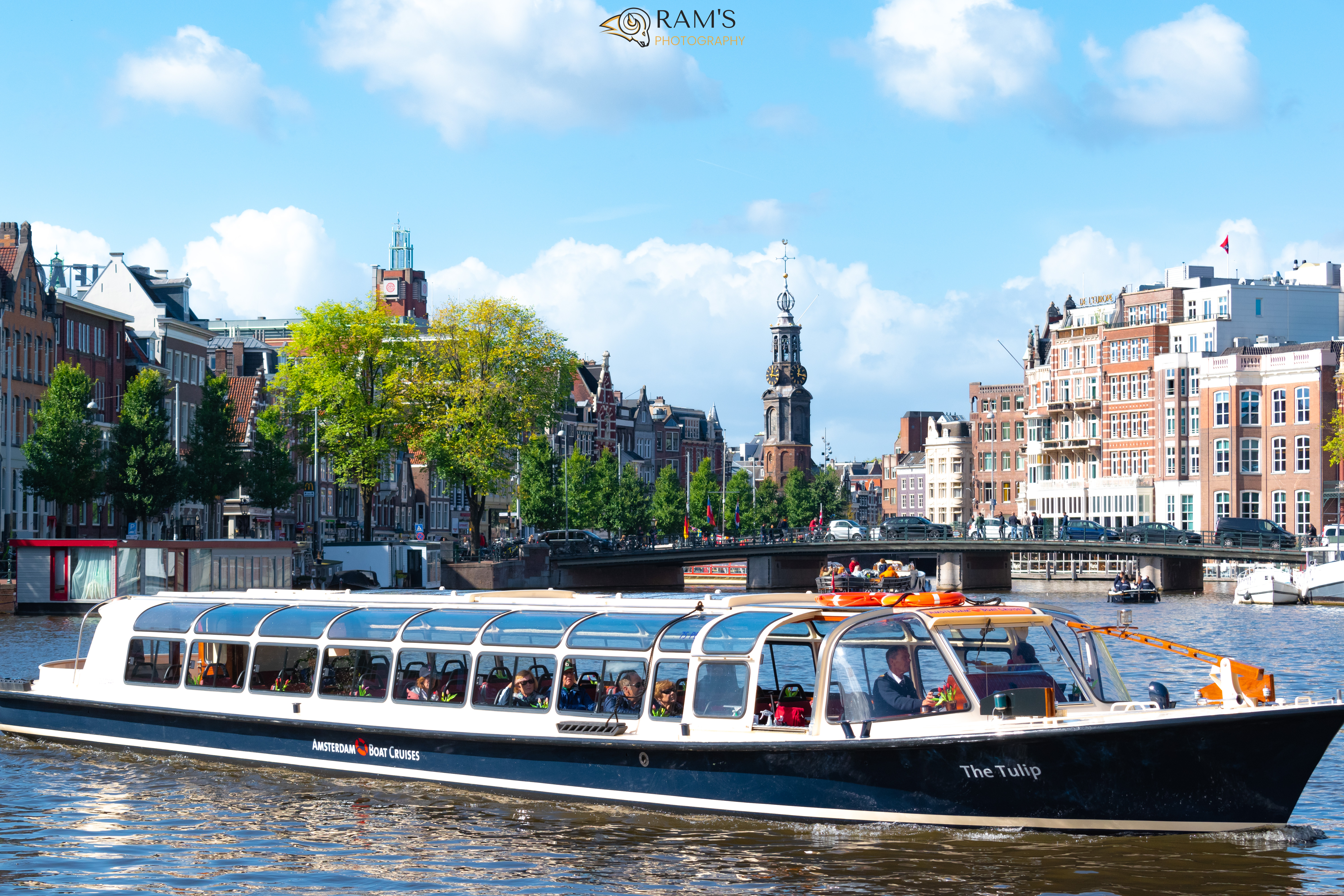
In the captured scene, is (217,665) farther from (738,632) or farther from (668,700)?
(738,632)

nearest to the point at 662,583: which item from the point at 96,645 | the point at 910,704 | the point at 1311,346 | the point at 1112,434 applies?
the point at 1112,434

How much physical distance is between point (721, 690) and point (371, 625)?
18.2 ft

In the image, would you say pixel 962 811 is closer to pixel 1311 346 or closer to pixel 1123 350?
pixel 1311 346

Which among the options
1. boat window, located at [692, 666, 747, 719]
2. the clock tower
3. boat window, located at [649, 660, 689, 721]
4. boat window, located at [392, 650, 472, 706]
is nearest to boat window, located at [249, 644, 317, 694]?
boat window, located at [392, 650, 472, 706]

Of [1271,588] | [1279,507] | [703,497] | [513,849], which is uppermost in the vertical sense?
[703,497]

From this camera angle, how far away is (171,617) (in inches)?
983

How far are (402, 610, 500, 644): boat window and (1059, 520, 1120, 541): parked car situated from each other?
69.7 m

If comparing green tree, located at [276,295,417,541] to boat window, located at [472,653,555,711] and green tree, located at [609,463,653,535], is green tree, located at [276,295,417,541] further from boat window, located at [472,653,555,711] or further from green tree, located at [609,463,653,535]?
boat window, located at [472,653,555,711]

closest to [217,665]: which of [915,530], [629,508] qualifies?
[915,530]

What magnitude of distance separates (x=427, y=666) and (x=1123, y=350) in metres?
95.1

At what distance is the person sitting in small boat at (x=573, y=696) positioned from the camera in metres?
20.6

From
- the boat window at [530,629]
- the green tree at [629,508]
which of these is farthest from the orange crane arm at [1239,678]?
the green tree at [629,508]

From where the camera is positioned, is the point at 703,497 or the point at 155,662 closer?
the point at 155,662

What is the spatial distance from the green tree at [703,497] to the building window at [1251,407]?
42.1m
